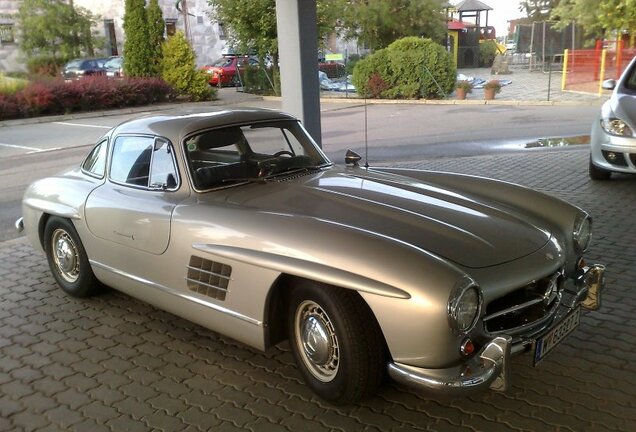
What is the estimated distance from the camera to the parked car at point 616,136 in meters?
7.02

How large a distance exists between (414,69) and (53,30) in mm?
19122

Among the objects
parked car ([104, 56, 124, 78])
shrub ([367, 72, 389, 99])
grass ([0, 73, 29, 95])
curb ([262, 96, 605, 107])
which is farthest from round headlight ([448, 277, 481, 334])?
parked car ([104, 56, 124, 78])

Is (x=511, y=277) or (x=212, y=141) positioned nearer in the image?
(x=511, y=277)

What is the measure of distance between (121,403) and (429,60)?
20.5 metres

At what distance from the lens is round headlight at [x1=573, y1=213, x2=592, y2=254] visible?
347 cm

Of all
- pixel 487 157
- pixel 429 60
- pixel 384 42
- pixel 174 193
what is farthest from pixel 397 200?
pixel 384 42

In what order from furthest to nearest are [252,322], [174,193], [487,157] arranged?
1. [487,157]
2. [174,193]
3. [252,322]

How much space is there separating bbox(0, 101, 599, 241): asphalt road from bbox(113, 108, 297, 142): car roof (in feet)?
11.3

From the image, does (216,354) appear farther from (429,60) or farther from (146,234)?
(429,60)

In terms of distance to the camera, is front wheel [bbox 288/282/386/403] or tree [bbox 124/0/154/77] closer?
front wheel [bbox 288/282/386/403]

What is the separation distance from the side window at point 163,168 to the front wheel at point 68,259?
97cm

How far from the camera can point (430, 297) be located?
101 inches

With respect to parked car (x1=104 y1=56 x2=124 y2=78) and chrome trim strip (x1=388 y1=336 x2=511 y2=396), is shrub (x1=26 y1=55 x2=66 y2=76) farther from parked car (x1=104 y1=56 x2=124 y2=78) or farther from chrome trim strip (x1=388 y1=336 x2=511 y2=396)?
chrome trim strip (x1=388 y1=336 x2=511 y2=396)

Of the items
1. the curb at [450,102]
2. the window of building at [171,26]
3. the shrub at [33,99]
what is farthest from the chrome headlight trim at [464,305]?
the window of building at [171,26]
